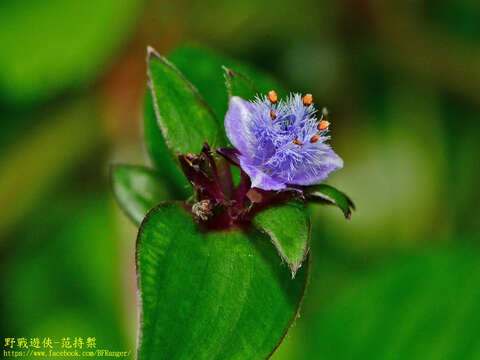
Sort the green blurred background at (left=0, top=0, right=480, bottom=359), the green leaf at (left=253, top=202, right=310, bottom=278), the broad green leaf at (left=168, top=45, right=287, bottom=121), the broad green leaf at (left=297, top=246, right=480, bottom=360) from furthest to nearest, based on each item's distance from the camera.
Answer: the green blurred background at (left=0, top=0, right=480, bottom=359), the broad green leaf at (left=297, top=246, right=480, bottom=360), the broad green leaf at (left=168, top=45, right=287, bottom=121), the green leaf at (left=253, top=202, right=310, bottom=278)

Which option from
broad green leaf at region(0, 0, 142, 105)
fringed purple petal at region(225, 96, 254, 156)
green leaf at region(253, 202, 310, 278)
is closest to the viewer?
green leaf at region(253, 202, 310, 278)

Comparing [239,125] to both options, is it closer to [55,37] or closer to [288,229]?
[288,229]

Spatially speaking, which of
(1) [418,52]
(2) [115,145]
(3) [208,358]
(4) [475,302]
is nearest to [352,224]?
(4) [475,302]

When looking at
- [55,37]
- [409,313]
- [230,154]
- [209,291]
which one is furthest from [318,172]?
[55,37]

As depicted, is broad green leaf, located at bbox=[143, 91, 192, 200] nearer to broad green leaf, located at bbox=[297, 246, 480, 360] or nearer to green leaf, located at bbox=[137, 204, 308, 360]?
green leaf, located at bbox=[137, 204, 308, 360]

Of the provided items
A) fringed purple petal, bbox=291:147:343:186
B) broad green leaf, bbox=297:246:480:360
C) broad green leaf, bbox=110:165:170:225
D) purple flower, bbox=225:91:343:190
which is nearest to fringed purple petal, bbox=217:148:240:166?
purple flower, bbox=225:91:343:190

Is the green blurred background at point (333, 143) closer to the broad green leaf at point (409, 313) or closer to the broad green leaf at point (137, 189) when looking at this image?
the broad green leaf at point (409, 313)
